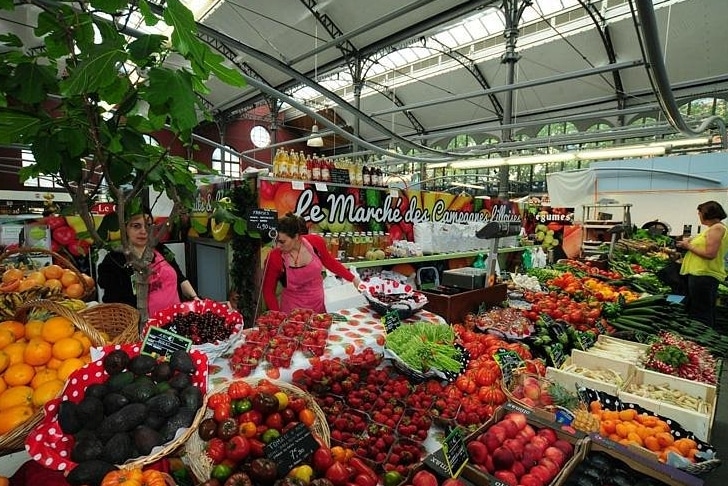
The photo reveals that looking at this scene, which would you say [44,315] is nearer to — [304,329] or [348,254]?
[304,329]

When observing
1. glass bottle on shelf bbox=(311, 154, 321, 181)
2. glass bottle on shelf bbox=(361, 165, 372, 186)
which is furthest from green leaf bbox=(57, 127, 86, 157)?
glass bottle on shelf bbox=(361, 165, 372, 186)

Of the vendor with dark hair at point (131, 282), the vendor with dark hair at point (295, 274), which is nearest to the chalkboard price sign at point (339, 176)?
the vendor with dark hair at point (295, 274)

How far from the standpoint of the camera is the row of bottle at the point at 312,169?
13.1 feet

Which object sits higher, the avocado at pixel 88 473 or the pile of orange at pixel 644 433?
the avocado at pixel 88 473

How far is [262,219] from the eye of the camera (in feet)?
11.5

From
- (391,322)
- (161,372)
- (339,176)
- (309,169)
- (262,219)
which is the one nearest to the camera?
(161,372)

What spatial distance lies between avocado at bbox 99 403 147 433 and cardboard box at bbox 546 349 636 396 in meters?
2.57

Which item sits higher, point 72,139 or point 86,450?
point 72,139

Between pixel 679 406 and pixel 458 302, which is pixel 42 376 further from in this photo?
pixel 679 406

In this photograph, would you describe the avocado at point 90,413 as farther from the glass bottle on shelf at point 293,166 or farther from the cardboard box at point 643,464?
the glass bottle on shelf at point 293,166

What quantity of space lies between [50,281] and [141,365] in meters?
1.21

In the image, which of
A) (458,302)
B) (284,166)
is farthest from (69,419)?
(284,166)

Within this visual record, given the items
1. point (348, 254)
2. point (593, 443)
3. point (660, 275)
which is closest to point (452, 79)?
point (660, 275)

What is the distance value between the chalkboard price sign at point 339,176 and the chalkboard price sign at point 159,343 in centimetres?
304
